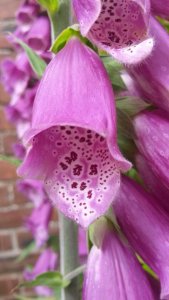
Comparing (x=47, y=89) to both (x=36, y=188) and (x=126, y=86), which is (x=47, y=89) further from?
(x=36, y=188)

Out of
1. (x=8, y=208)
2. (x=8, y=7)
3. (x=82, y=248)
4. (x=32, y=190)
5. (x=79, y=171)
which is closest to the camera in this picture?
(x=79, y=171)

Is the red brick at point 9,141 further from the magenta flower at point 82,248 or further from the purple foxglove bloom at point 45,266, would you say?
the magenta flower at point 82,248

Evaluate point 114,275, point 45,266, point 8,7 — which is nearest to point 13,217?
point 8,7

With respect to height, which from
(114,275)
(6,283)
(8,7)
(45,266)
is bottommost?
(6,283)

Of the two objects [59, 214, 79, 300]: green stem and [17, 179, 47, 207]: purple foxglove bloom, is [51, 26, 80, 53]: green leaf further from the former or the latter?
→ [17, 179, 47, 207]: purple foxglove bloom

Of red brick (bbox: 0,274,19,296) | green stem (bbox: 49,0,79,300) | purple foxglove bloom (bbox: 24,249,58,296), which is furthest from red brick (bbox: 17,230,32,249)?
green stem (bbox: 49,0,79,300)

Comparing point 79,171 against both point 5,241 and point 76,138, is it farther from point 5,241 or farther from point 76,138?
point 5,241

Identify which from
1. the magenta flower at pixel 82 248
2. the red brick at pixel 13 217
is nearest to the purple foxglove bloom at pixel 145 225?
the magenta flower at pixel 82 248
